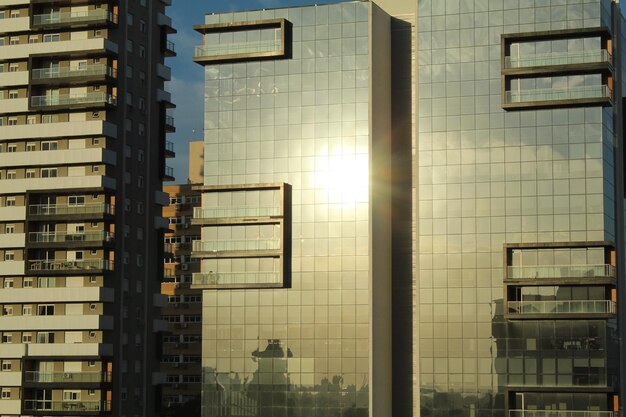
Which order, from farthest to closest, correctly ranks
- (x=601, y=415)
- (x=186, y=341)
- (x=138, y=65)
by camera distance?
(x=186, y=341)
(x=138, y=65)
(x=601, y=415)

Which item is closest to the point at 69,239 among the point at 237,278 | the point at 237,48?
the point at 237,278

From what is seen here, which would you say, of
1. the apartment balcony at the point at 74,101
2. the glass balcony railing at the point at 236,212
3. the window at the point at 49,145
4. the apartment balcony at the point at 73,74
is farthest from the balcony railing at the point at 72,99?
the glass balcony railing at the point at 236,212

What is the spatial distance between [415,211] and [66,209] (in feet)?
113

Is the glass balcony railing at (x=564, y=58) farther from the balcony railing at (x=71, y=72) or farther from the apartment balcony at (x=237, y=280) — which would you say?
the balcony railing at (x=71, y=72)

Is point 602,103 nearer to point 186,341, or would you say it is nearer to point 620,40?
point 620,40

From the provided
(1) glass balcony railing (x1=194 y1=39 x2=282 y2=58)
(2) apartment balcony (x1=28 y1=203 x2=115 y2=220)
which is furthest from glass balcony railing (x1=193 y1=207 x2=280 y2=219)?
(1) glass balcony railing (x1=194 y1=39 x2=282 y2=58)

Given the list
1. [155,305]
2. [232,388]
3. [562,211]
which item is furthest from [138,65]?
[562,211]

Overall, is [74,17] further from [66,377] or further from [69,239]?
[66,377]

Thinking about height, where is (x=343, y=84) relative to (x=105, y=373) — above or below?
above

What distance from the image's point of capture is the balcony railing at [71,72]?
122m

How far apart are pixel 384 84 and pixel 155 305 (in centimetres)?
3525

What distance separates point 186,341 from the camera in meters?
171

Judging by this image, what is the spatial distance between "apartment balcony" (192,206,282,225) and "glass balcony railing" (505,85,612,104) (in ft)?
71.3

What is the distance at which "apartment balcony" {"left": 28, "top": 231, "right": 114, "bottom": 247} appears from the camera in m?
120
